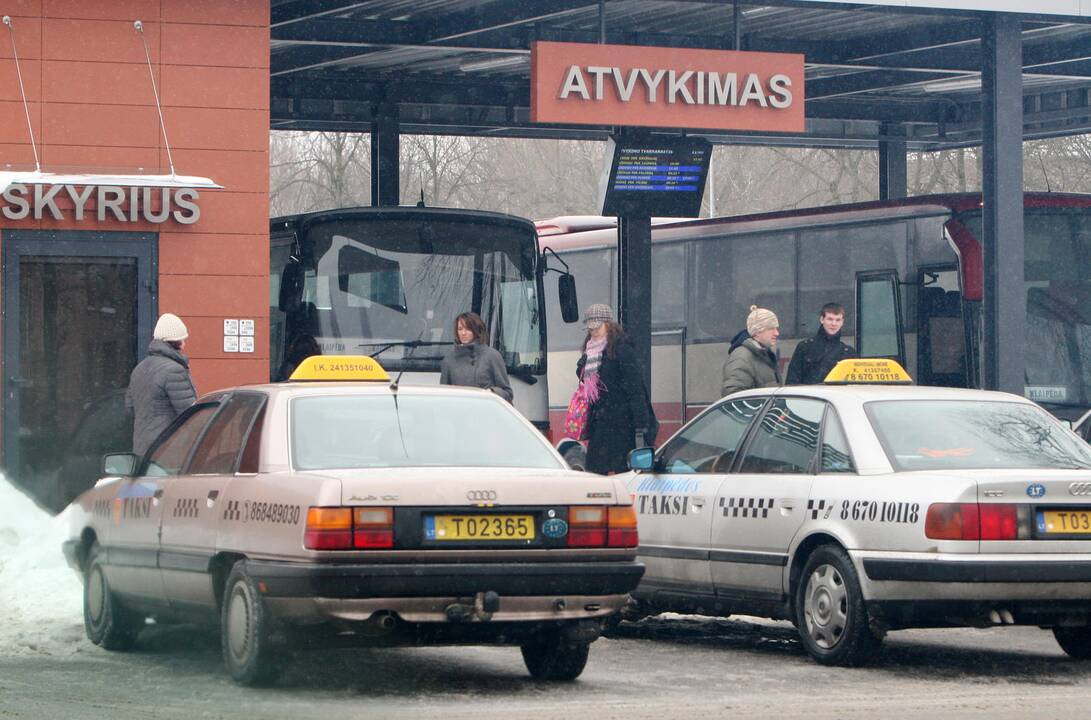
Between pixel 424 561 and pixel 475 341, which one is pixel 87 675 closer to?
pixel 424 561

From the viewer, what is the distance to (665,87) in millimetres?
17953

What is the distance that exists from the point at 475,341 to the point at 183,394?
2674mm

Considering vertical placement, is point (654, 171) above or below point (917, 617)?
above

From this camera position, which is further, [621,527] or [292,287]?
[292,287]

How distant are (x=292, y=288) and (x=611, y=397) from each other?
445 centimetres

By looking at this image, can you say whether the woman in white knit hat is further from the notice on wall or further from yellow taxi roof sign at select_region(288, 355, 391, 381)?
yellow taxi roof sign at select_region(288, 355, 391, 381)

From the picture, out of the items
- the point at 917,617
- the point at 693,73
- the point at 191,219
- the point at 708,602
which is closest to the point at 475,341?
the point at 191,219

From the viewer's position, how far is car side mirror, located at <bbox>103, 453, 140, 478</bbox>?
34.6ft

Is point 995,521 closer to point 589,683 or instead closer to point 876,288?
point 589,683

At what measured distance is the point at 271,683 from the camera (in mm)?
8750

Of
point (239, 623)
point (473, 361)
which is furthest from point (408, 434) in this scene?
point (473, 361)

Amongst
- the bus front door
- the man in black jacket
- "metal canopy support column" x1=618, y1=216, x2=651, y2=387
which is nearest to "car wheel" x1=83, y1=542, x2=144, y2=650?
the man in black jacket

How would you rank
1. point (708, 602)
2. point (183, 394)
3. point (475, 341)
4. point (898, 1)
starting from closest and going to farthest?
point (708, 602), point (183, 394), point (475, 341), point (898, 1)

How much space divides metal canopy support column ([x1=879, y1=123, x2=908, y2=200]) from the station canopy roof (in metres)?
0.07
